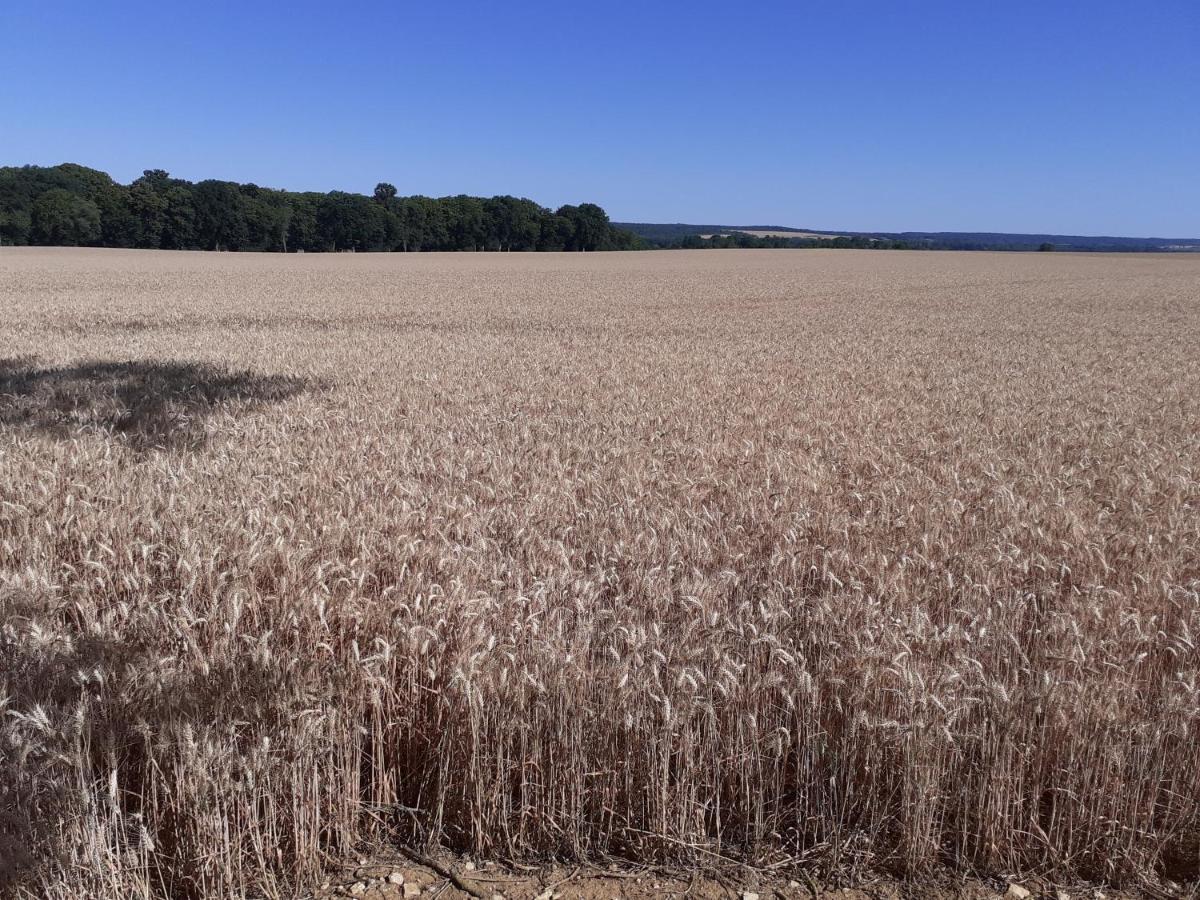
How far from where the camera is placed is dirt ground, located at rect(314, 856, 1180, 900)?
2.83 m

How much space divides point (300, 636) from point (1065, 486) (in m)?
5.93

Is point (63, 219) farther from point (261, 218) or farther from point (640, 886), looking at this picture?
point (640, 886)

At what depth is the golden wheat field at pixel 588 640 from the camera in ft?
9.78

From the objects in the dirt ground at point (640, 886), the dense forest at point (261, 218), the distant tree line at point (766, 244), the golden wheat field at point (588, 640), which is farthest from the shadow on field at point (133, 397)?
the distant tree line at point (766, 244)

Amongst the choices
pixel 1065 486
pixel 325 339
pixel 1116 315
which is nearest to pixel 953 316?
pixel 1116 315

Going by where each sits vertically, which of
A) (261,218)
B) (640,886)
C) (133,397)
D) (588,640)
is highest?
(261,218)

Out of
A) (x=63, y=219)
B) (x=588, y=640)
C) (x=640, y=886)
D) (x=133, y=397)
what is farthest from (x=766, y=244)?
(x=640, y=886)

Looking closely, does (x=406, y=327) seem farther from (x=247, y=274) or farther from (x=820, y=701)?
(x=247, y=274)

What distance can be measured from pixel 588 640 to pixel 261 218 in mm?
101964

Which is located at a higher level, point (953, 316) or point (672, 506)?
point (953, 316)

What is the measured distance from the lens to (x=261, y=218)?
95188 mm

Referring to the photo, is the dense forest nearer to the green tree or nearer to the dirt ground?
the green tree

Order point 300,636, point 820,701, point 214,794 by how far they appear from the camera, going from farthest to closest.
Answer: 1. point 300,636
2. point 820,701
3. point 214,794

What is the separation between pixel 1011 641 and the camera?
13.4 ft
